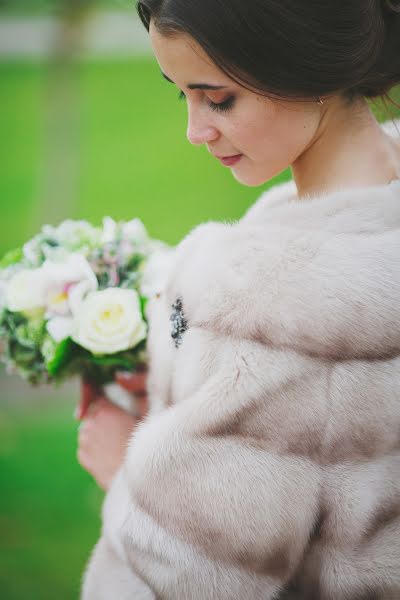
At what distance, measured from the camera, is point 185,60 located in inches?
47.6

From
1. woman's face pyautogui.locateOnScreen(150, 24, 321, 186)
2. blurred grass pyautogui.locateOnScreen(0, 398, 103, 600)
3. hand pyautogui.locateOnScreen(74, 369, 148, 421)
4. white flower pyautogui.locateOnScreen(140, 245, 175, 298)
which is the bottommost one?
blurred grass pyautogui.locateOnScreen(0, 398, 103, 600)

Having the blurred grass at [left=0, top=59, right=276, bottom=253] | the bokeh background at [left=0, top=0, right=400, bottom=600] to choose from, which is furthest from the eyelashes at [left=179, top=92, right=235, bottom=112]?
the blurred grass at [left=0, top=59, right=276, bottom=253]

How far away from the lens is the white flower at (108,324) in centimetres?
167

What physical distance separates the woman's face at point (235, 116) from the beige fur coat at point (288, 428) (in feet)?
0.65

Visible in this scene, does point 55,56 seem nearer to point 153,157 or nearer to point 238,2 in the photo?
point 153,157

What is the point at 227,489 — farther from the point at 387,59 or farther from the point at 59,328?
the point at 387,59

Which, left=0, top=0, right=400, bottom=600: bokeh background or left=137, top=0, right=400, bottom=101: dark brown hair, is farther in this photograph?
left=0, top=0, right=400, bottom=600: bokeh background

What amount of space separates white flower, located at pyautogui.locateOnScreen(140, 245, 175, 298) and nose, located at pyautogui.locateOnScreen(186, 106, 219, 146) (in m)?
0.49

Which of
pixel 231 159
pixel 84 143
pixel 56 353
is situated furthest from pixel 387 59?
pixel 84 143

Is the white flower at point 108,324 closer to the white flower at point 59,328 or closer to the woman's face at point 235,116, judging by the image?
the white flower at point 59,328

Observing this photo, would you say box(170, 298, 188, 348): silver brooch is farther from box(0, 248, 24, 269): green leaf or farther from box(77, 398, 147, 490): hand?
box(0, 248, 24, 269): green leaf

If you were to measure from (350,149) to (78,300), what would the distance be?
876 millimetres

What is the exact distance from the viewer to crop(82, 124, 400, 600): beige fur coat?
1095mm

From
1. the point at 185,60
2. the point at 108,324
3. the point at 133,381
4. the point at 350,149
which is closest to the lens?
the point at 185,60
